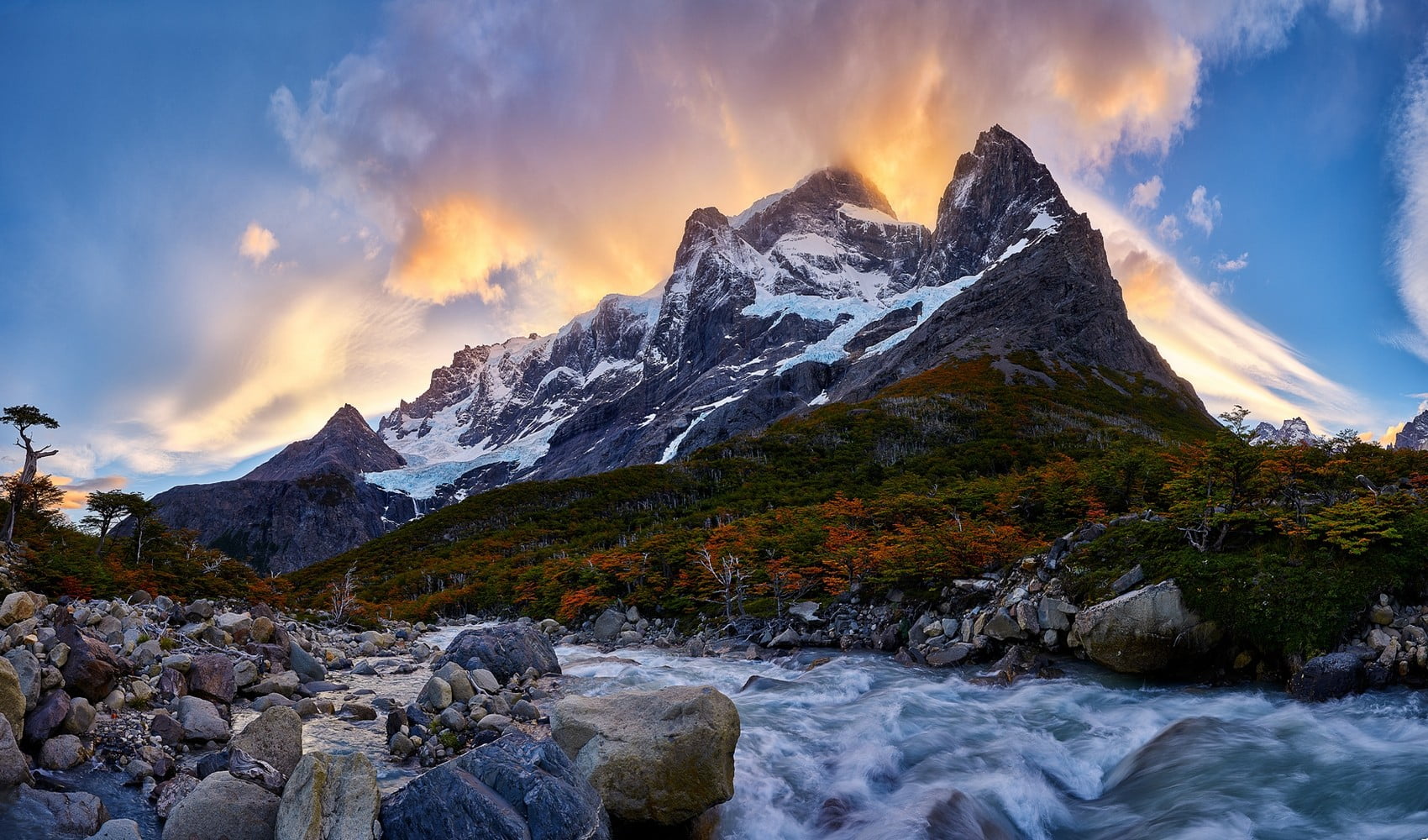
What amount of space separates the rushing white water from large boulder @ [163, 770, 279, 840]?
6221 mm

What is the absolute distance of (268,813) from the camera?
7.61m

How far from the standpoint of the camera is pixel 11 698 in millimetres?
8484

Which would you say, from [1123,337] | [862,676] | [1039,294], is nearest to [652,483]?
[862,676]

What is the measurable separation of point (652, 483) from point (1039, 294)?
128 m

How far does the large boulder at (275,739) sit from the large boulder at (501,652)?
348 inches

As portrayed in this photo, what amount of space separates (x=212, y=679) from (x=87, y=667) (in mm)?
2713

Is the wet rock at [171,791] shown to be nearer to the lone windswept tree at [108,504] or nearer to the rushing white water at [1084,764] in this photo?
the rushing white water at [1084,764]

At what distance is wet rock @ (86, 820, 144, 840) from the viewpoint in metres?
6.80

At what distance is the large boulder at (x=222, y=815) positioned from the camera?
7.29 metres

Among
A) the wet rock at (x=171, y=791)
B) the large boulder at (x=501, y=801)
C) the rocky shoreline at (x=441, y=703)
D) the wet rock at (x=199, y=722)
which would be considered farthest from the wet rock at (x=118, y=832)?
the wet rock at (x=199, y=722)

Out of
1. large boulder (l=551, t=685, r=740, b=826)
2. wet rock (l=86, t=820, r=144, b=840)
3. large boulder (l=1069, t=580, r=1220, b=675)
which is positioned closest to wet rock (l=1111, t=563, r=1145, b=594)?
large boulder (l=1069, t=580, r=1220, b=675)

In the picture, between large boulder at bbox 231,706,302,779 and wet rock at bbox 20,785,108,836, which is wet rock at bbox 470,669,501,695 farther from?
wet rock at bbox 20,785,108,836

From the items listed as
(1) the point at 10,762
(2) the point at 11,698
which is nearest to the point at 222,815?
(1) the point at 10,762

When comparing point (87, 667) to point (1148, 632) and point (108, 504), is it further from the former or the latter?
point (108, 504)
